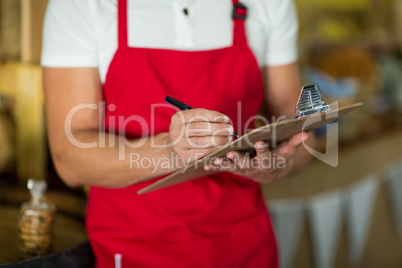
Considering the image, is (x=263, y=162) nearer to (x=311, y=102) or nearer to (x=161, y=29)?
(x=311, y=102)

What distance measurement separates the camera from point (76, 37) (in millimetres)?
1149

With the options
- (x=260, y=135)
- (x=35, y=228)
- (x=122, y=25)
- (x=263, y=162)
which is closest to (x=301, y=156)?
(x=263, y=162)

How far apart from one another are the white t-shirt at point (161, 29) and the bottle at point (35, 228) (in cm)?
37

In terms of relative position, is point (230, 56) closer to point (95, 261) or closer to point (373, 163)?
point (95, 261)

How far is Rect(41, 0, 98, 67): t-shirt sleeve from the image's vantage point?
114cm

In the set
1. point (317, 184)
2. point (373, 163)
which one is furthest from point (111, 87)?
Result: point (373, 163)

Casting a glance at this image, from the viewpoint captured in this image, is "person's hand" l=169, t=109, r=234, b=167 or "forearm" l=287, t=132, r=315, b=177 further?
"forearm" l=287, t=132, r=315, b=177

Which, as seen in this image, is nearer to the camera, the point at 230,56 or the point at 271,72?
the point at 230,56

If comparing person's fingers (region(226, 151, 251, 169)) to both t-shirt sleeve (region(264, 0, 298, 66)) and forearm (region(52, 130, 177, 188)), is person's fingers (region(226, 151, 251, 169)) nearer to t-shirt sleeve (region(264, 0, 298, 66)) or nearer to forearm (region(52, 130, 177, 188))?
forearm (region(52, 130, 177, 188))

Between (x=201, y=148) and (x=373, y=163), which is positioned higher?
(x=201, y=148)

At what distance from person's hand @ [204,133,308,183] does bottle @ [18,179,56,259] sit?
0.47 m

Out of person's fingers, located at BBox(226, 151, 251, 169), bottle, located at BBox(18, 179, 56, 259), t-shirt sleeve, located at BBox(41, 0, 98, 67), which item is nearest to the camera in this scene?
person's fingers, located at BBox(226, 151, 251, 169)

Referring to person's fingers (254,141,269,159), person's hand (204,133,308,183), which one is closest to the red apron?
person's hand (204,133,308,183)

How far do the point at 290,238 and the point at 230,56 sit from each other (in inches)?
54.3
